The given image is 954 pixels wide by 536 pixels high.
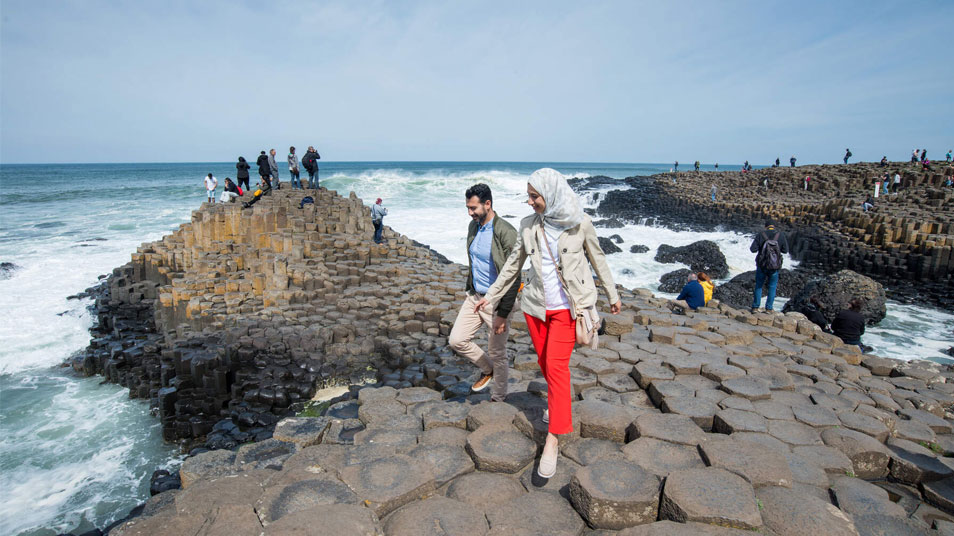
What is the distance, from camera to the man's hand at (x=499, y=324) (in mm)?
3965

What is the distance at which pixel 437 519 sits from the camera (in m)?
2.75

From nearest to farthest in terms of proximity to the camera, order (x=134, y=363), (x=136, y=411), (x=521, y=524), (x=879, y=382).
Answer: (x=521, y=524) < (x=879, y=382) < (x=136, y=411) < (x=134, y=363)

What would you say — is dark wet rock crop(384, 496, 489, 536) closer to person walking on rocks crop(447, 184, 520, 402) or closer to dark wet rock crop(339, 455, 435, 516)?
dark wet rock crop(339, 455, 435, 516)

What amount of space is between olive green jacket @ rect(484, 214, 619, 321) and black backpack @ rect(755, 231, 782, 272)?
25.3 feet

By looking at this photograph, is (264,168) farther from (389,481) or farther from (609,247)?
(389,481)

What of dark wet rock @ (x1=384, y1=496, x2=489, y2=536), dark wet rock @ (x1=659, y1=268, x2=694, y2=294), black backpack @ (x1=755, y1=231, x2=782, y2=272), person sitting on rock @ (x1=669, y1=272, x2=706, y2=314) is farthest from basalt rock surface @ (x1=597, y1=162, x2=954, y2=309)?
Result: dark wet rock @ (x1=384, y1=496, x2=489, y2=536)

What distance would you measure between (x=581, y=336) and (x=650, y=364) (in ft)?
7.96

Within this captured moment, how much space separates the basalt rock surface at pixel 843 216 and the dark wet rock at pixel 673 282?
251 inches

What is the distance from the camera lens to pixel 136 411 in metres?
8.15

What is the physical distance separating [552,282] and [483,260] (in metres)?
1.04

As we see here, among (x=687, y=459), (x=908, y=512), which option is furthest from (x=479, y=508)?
(x=908, y=512)

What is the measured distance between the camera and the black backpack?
9.41 m

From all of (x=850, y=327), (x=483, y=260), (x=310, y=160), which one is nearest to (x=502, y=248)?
(x=483, y=260)

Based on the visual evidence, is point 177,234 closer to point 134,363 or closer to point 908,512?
point 134,363
